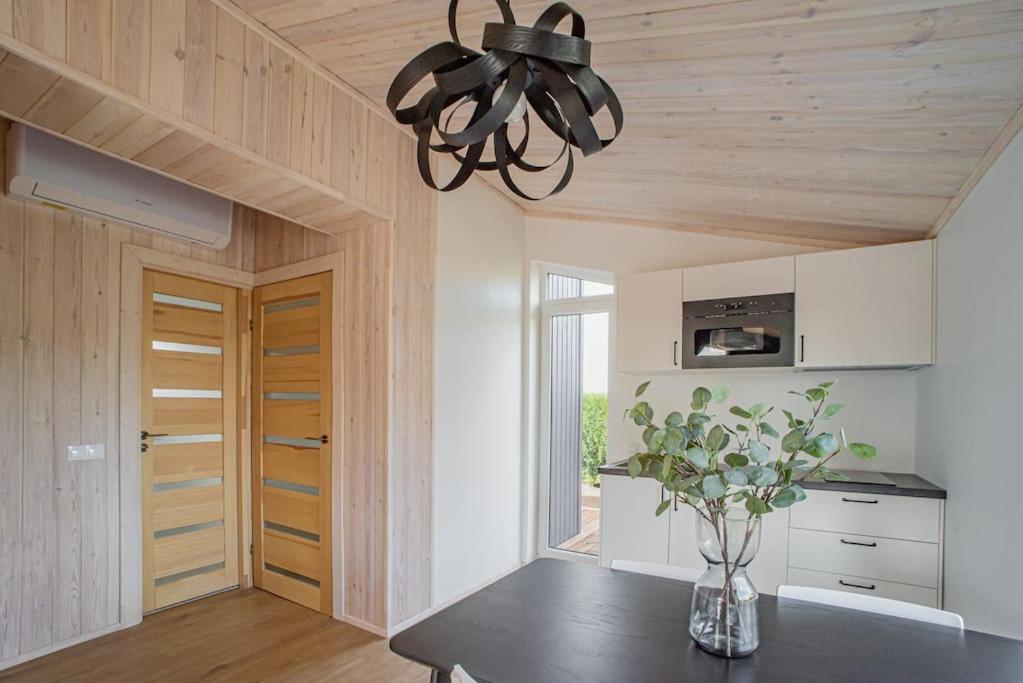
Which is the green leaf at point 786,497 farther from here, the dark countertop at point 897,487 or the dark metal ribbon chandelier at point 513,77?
the dark countertop at point 897,487

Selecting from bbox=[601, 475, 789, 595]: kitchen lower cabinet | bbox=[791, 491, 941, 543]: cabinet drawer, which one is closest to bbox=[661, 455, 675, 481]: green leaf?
bbox=[791, 491, 941, 543]: cabinet drawer

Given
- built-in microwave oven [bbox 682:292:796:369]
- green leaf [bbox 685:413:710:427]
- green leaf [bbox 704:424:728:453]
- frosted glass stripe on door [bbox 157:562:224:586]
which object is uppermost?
built-in microwave oven [bbox 682:292:796:369]

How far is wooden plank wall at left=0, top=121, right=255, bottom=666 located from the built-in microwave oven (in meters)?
3.29

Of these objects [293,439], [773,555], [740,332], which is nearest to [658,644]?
[773,555]

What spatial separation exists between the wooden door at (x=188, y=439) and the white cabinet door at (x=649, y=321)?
102 inches

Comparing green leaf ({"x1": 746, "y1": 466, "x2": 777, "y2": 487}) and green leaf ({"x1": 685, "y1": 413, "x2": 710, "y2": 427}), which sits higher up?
green leaf ({"x1": 685, "y1": 413, "x2": 710, "y2": 427})

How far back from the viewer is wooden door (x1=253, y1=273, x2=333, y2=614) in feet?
11.0

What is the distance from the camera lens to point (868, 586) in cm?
279

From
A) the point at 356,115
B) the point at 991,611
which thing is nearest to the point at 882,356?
the point at 991,611

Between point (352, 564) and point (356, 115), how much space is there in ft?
7.93

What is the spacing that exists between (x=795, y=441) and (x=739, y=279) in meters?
2.31

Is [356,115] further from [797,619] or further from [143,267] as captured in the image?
[797,619]

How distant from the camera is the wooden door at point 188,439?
10.9 feet

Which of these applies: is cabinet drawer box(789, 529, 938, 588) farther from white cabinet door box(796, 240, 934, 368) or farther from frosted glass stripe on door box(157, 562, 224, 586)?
frosted glass stripe on door box(157, 562, 224, 586)
